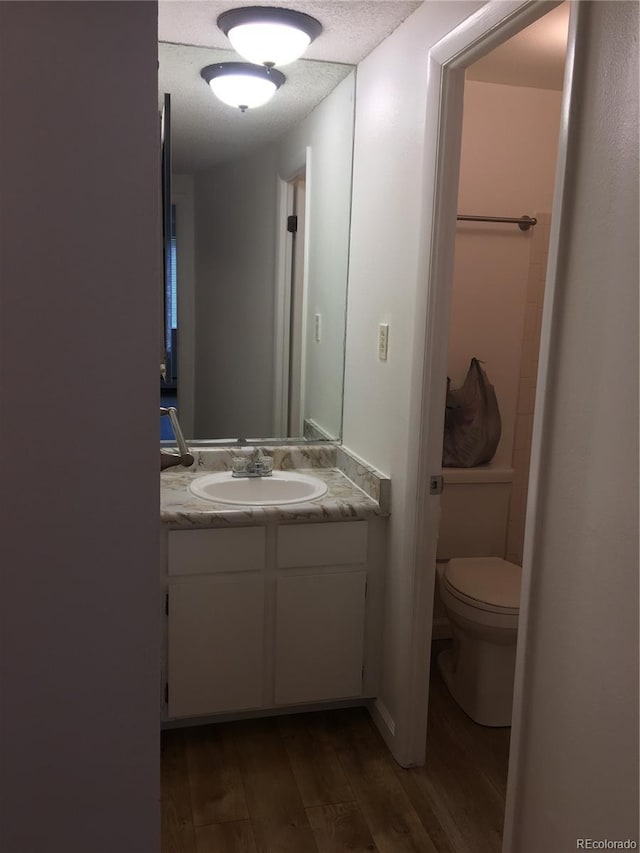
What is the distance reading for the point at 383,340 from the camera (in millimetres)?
2408

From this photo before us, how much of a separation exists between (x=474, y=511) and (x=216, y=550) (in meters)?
1.23

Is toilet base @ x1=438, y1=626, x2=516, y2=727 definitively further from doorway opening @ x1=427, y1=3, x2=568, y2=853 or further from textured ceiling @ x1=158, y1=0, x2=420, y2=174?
textured ceiling @ x1=158, y1=0, x2=420, y2=174

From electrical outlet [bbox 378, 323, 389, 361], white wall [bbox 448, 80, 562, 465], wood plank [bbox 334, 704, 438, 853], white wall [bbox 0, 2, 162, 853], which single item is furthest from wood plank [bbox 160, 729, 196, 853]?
white wall [bbox 448, 80, 562, 465]

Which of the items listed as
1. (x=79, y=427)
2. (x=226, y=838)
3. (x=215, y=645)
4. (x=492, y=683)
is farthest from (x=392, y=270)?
(x=226, y=838)

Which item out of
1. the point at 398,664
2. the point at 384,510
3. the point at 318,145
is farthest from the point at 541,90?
the point at 398,664

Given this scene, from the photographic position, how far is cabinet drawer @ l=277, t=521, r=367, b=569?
2338 millimetres

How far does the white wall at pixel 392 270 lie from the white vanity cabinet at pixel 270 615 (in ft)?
0.36

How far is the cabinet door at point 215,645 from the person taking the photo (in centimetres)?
229

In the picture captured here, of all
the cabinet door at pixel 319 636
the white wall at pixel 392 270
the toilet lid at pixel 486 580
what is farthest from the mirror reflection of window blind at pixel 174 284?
the toilet lid at pixel 486 580

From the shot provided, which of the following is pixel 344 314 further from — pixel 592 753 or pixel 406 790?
pixel 592 753

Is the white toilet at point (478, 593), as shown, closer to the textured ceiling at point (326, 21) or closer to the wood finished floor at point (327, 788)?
the wood finished floor at point (327, 788)

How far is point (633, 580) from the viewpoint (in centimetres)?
121

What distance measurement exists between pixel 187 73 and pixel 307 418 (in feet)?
4.24

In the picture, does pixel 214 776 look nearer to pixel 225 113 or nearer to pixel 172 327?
pixel 172 327
